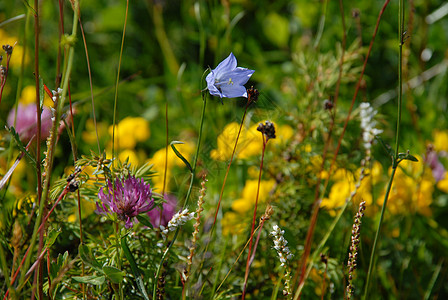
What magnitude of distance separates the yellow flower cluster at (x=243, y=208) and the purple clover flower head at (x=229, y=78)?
18.2 inches

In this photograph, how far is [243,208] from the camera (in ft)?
4.24

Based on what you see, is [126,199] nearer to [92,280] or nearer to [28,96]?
[92,280]

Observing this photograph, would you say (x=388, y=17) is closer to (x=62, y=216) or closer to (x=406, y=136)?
(x=406, y=136)

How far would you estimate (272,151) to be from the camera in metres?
1.42

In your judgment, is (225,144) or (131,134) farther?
(131,134)

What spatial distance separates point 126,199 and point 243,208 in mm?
547

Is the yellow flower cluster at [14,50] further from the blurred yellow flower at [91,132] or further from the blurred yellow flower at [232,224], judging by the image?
the blurred yellow flower at [232,224]

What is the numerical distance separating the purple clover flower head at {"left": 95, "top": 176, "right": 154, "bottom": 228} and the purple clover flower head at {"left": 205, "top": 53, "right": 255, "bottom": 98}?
0.22m

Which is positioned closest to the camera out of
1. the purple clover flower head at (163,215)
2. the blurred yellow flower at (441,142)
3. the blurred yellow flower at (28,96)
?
the purple clover flower head at (163,215)

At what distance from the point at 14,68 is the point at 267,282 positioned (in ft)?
6.42

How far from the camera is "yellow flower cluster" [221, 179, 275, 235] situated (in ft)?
4.02

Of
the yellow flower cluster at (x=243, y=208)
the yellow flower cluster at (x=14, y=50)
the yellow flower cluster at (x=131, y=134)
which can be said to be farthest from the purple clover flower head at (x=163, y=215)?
the yellow flower cluster at (x=14, y=50)

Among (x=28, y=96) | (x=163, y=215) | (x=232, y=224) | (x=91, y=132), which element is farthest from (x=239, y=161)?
(x=28, y=96)

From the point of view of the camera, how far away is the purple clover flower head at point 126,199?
79 cm
